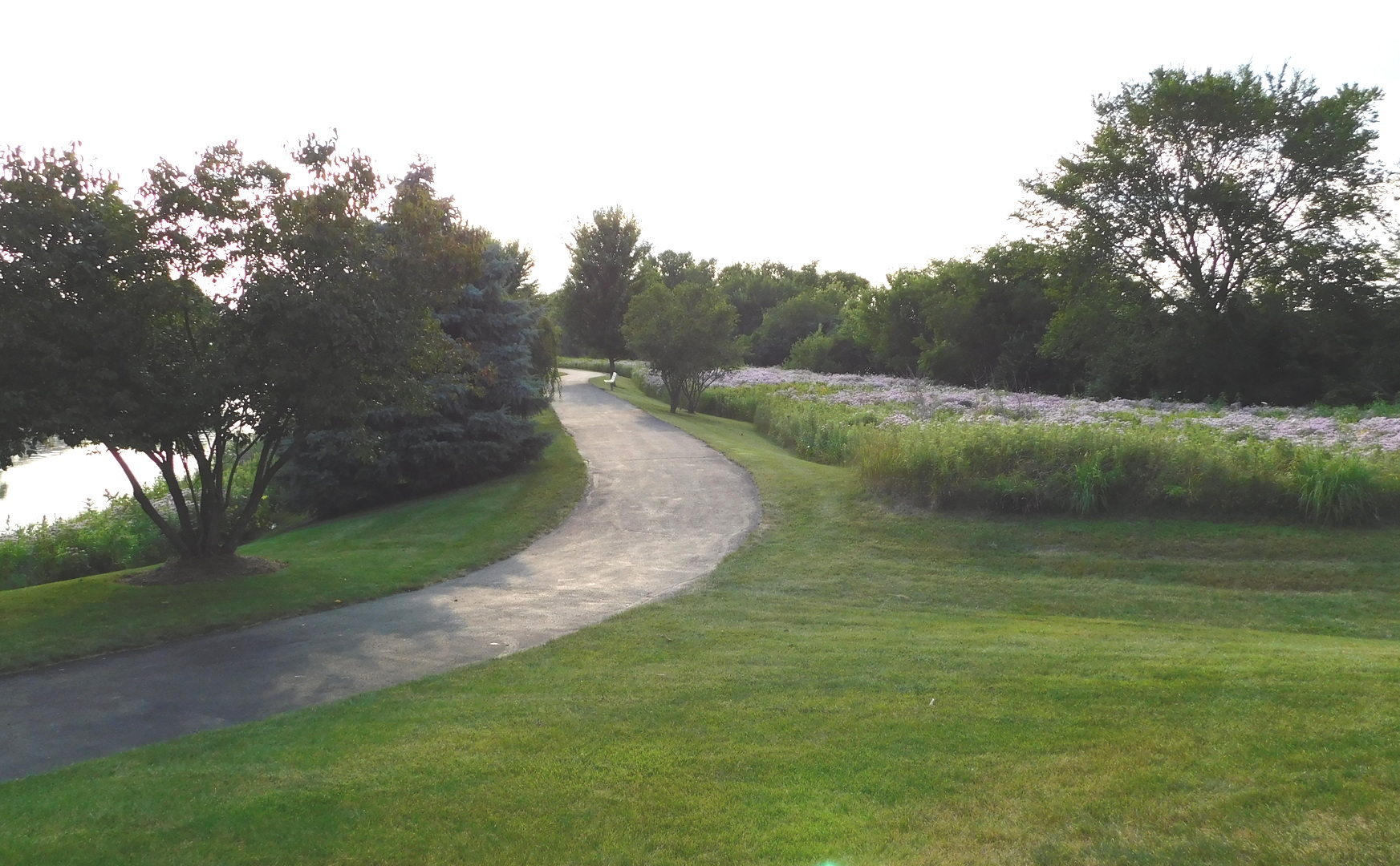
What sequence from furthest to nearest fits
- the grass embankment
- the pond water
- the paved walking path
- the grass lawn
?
the pond water → the grass embankment → the paved walking path → the grass lawn

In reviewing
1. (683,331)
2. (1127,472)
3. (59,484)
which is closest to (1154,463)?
(1127,472)

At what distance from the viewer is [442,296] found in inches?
530

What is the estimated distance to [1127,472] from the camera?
45.0 ft

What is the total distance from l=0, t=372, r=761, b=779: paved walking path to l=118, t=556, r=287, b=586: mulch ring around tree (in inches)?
97.1

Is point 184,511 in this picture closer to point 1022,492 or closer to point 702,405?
point 1022,492

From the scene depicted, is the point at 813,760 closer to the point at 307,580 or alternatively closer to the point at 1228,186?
the point at 307,580

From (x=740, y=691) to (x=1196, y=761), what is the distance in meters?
3.09

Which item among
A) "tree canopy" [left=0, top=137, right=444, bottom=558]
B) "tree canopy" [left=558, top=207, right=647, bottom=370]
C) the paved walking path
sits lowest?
the paved walking path

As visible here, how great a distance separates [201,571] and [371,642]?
178 inches

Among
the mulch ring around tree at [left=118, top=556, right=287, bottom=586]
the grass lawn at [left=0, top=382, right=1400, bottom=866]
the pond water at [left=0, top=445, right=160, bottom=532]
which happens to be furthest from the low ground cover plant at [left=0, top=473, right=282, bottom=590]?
the grass lawn at [left=0, top=382, right=1400, bottom=866]

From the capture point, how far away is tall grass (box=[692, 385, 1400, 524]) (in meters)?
12.2

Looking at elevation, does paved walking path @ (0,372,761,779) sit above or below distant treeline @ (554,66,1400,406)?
below

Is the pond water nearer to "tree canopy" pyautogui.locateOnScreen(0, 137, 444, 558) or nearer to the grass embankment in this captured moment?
the grass embankment

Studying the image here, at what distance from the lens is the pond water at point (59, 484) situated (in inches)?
947
